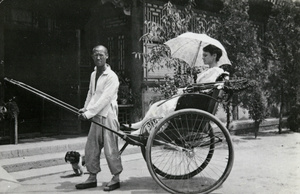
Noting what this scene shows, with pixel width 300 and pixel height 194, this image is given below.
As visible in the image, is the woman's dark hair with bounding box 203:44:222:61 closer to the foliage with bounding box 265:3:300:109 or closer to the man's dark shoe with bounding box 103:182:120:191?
the man's dark shoe with bounding box 103:182:120:191

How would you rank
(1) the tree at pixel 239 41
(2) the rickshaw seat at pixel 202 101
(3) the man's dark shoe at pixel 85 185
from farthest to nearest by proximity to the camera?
(1) the tree at pixel 239 41 → (3) the man's dark shoe at pixel 85 185 → (2) the rickshaw seat at pixel 202 101

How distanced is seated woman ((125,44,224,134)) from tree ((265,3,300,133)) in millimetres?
5780

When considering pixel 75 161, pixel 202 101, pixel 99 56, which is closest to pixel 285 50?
pixel 202 101

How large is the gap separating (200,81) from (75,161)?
7.51 feet

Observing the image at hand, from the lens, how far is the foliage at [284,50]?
10547 millimetres

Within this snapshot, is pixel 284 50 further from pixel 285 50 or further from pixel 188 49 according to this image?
pixel 188 49

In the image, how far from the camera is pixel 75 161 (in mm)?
5512

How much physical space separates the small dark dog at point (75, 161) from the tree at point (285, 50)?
7.09m

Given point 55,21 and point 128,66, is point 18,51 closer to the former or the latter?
point 55,21

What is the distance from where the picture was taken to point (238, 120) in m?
11.9

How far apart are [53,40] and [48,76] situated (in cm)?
102

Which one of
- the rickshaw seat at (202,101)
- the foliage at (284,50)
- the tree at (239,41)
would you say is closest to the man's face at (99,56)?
the rickshaw seat at (202,101)

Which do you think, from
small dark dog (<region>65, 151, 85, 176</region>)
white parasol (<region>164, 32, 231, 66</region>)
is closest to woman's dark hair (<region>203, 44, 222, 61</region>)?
white parasol (<region>164, 32, 231, 66</region>)

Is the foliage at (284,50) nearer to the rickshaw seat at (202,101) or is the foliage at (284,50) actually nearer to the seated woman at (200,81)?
the seated woman at (200,81)
